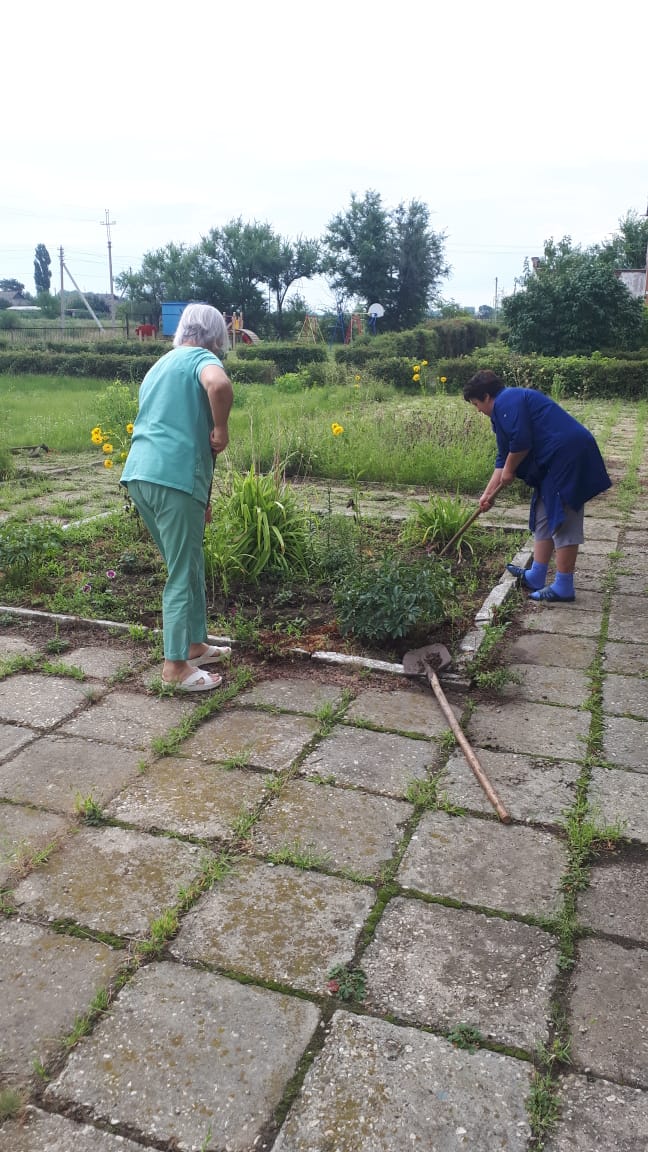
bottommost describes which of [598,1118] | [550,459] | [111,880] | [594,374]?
[598,1118]

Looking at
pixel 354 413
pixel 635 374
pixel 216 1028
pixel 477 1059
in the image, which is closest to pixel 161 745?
pixel 216 1028

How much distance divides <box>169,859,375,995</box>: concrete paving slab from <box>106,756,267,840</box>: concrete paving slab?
0.26 m

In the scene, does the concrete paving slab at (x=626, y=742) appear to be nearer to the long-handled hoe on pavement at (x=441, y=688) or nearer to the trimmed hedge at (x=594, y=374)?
the long-handled hoe on pavement at (x=441, y=688)

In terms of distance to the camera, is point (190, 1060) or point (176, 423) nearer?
point (190, 1060)

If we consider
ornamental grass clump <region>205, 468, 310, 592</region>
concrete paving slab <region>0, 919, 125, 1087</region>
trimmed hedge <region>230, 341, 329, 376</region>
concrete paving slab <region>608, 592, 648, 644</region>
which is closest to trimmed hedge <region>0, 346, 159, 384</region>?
trimmed hedge <region>230, 341, 329, 376</region>

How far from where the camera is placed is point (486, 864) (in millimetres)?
2590

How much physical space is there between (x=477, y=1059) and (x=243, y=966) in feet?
1.99

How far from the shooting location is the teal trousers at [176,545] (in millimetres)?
3656

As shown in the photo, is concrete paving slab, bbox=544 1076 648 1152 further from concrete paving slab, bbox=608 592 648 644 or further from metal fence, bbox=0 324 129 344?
metal fence, bbox=0 324 129 344

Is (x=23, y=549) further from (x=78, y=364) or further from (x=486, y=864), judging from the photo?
(x=78, y=364)

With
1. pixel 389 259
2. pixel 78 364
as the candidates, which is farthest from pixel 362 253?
pixel 78 364

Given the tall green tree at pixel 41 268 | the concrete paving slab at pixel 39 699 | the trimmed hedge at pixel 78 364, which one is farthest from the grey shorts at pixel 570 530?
the tall green tree at pixel 41 268

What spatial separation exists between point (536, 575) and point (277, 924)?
357 cm

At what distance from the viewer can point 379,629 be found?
169 inches
